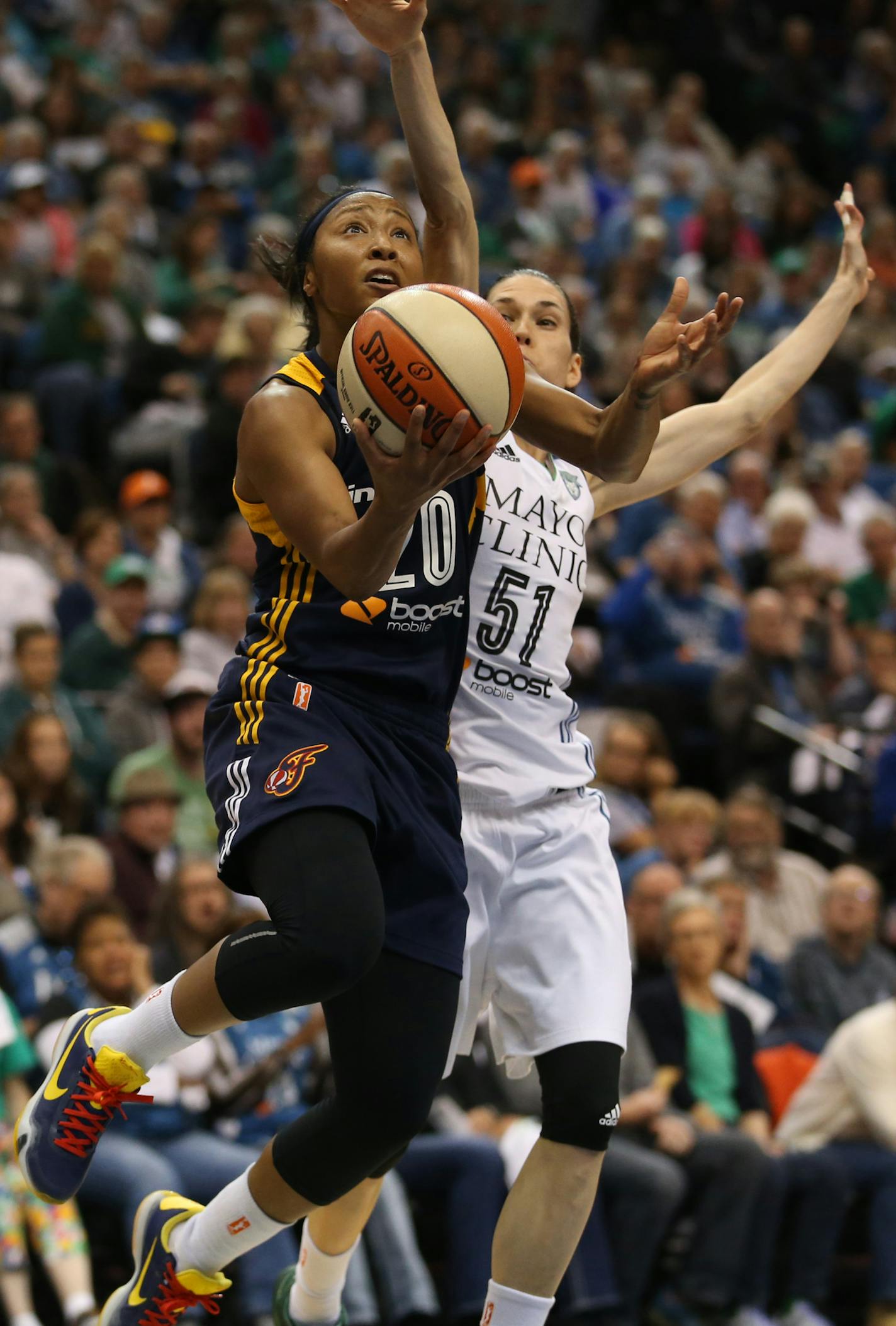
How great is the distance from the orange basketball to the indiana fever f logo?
2.45ft

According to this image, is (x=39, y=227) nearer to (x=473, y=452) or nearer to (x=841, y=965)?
(x=841, y=965)

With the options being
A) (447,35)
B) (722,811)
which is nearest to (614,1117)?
(722,811)

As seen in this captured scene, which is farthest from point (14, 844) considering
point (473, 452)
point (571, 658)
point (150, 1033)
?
point (473, 452)

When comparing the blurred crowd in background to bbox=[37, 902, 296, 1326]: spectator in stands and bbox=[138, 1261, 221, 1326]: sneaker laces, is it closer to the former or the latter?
bbox=[37, 902, 296, 1326]: spectator in stands

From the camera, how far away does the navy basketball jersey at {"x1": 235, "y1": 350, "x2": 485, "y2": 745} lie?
14.1 feet

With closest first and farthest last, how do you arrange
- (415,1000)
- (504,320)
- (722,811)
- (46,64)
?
(504,320) → (415,1000) → (722,811) → (46,64)

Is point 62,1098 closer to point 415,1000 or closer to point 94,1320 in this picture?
point 415,1000

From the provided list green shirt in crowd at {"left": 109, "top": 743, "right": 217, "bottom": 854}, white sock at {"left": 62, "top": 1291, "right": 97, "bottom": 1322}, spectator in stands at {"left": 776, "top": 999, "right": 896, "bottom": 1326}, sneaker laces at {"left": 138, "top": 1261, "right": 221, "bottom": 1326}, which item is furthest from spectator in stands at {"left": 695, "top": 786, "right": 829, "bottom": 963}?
sneaker laces at {"left": 138, "top": 1261, "right": 221, "bottom": 1326}

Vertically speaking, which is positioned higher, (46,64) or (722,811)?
(46,64)

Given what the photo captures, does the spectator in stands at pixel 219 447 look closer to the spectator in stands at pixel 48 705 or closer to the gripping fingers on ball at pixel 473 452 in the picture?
the spectator in stands at pixel 48 705

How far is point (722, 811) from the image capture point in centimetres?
1049

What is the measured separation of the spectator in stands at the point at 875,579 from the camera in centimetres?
1323

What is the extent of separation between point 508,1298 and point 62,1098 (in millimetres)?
1194

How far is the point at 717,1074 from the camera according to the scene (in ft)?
28.3
